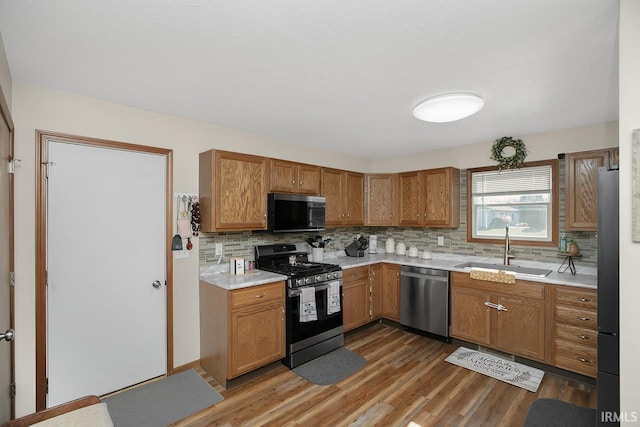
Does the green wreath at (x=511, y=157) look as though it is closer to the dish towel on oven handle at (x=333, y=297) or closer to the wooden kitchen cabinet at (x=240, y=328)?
the dish towel on oven handle at (x=333, y=297)

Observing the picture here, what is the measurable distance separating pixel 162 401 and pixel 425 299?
2929 millimetres

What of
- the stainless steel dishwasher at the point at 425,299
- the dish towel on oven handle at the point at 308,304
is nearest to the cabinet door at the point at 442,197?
the stainless steel dishwasher at the point at 425,299

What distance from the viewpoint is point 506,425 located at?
218 cm

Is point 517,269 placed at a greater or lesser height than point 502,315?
greater

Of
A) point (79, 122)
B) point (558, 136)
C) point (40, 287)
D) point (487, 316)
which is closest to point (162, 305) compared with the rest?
point (40, 287)

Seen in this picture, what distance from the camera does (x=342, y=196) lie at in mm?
4281

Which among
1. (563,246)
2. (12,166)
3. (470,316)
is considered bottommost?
(470,316)

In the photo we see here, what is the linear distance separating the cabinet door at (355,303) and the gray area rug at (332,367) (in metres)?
0.45

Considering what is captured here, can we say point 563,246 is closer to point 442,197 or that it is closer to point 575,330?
point 575,330

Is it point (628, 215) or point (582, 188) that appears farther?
point (582, 188)

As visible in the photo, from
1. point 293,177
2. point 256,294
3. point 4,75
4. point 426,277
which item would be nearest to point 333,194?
point 293,177

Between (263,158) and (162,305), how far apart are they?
69.5 inches

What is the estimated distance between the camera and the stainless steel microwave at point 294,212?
10.9 feet

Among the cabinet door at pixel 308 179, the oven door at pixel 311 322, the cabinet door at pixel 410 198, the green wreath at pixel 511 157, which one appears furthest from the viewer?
the cabinet door at pixel 410 198
